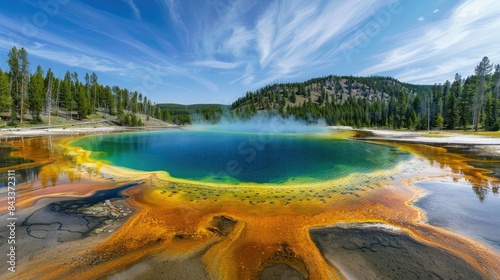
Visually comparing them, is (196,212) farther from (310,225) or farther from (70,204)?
(70,204)

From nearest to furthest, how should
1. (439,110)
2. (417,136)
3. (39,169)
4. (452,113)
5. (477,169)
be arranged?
(39,169) → (477,169) → (417,136) → (452,113) → (439,110)

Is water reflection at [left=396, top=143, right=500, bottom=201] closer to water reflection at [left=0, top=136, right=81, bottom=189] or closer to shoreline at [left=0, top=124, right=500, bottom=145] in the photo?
shoreline at [left=0, top=124, right=500, bottom=145]

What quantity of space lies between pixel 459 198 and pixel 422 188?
7.35ft

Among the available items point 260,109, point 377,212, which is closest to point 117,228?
point 377,212

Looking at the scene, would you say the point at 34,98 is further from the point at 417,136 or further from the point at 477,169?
the point at 417,136

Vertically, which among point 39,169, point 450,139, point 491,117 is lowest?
point 450,139

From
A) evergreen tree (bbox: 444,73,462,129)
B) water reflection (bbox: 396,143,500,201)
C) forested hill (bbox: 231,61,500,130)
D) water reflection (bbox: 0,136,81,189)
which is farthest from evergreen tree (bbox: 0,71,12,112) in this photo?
evergreen tree (bbox: 444,73,462,129)

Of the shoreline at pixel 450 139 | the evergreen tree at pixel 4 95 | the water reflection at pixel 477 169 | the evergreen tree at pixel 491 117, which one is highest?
the evergreen tree at pixel 4 95

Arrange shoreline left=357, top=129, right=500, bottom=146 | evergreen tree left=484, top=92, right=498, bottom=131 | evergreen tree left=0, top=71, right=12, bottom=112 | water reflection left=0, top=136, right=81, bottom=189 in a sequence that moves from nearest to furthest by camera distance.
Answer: water reflection left=0, top=136, right=81, bottom=189 < shoreline left=357, top=129, right=500, bottom=146 < evergreen tree left=0, top=71, right=12, bottom=112 < evergreen tree left=484, top=92, right=498, bottom=131

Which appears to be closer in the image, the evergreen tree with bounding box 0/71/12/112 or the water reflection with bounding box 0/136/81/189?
the water reflection with bounding box 0/136/81/189

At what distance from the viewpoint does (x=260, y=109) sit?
192875 mm

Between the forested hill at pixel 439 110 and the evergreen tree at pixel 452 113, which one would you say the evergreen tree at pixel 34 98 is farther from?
the evergreen tree at pixel 452 113

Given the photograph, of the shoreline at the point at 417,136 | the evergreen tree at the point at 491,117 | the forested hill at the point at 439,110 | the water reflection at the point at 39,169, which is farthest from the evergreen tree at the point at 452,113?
the water reflection at the point at 39,169

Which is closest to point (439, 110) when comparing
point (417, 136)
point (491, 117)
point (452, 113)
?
point (452, 113)
